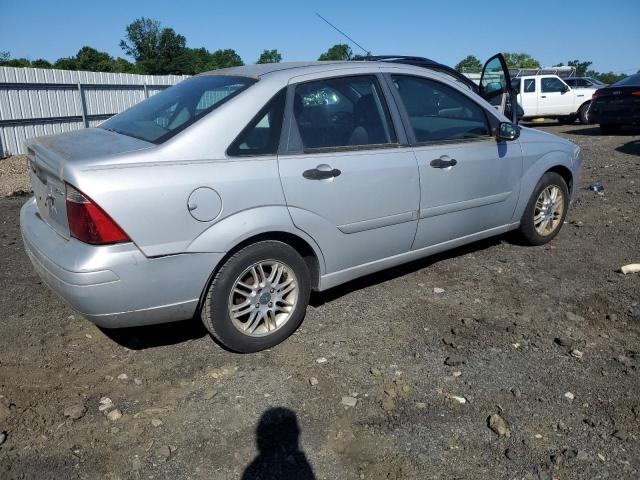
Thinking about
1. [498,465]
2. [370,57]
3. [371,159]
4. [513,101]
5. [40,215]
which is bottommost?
[498,465]

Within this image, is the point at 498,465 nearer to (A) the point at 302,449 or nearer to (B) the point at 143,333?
(A) the point at 302,449

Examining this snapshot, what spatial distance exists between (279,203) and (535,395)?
1.75 metres

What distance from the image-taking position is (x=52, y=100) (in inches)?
522

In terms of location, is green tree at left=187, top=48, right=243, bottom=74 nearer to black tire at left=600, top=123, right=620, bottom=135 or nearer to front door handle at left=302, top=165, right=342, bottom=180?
black tire at left=600, top=123, right=620, bottom=135

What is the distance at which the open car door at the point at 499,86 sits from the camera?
219 inches

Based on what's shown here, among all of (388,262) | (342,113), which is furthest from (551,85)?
(342,113)

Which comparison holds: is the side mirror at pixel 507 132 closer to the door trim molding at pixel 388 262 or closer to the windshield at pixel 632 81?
the door trim molding at pixel 388 262

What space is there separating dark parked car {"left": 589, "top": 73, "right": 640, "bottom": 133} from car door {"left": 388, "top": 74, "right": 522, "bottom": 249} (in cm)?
1010

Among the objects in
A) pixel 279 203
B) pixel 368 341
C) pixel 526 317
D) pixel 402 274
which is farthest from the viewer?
pixel 402 274

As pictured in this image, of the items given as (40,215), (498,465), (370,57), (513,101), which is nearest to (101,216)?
(40,215)

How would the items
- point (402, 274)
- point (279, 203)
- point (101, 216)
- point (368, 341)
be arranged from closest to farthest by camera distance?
point (101, 216) < point (279, 203) < point (368, 341) < point (402, 274)

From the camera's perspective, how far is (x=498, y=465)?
2.34m

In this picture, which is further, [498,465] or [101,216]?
[101,216]

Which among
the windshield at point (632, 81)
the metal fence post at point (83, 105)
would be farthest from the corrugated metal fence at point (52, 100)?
the windshield at point (632, 81)
